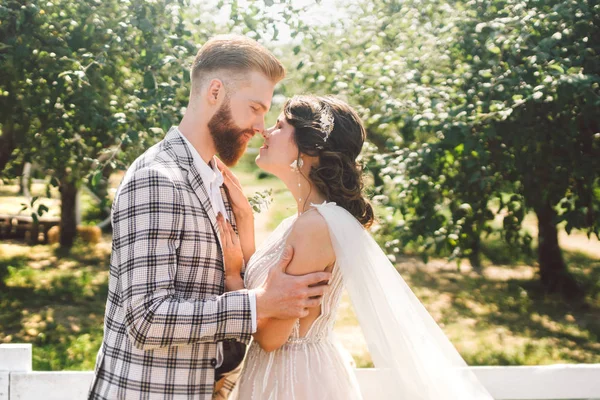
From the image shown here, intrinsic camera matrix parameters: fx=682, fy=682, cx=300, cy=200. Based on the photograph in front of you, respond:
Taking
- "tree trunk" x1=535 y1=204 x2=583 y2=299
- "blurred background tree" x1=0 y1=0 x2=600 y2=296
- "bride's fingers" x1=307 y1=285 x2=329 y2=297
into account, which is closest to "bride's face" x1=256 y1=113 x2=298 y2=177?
"bride's fingers" x1=307 y1=285 x2=329 y2=297

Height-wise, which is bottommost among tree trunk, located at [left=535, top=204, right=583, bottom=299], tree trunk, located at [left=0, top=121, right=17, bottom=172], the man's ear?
tree trunk, located at [left=535, top=204, right=583, bottom=299]

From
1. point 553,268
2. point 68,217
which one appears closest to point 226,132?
point 553,268

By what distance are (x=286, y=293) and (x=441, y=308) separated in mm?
6461

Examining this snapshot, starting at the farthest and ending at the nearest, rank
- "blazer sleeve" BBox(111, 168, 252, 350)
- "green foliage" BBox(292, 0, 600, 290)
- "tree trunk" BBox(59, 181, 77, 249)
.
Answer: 1. "tree trunk" BBox(59, 181, 77, 249)
2. "green foliage" BBox(292, 0, 600, 290)
3. "blazer sleeve" BBox(111, 168, 252, 350)

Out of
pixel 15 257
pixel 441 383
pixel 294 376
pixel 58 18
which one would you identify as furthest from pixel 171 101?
pixel 15 257

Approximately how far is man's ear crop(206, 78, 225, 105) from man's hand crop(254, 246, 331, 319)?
559 mm

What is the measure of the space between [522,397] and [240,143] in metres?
1.75

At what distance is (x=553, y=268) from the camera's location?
8.70m

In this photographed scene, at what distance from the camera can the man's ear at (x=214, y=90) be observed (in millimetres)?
2256

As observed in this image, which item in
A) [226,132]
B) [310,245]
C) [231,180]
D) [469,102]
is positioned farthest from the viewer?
[469,102]

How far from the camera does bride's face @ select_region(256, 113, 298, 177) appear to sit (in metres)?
2.41

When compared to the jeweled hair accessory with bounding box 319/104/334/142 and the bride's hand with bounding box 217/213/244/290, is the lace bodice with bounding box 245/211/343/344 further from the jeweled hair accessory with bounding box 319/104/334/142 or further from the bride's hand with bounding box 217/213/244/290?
the jeweled hair accessory with bounding box 319/104/334/142

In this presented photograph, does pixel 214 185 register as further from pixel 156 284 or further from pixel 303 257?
pixel 156 284

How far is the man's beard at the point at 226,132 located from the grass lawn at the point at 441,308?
4.34 meters
